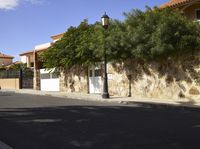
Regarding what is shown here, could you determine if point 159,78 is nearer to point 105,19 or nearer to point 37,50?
point 105,19

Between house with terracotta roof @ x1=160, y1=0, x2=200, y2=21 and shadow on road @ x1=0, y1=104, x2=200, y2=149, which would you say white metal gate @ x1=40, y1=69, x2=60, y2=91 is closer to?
house with terracotta roof @ x1=160, y1=0, x2=200, y2=21

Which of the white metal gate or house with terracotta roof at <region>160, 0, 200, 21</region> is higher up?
house with terracotta roof at <region>160, 0, 200, 21</region>

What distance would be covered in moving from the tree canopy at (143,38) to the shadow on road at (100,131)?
5850 millimetres

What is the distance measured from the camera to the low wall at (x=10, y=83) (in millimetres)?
37491

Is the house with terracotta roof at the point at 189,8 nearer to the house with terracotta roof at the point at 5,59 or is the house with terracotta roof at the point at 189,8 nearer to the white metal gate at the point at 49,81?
the white metal gate at the point at 49,81

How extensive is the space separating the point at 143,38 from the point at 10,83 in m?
24.5

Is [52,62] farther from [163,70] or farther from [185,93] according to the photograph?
[185,93]

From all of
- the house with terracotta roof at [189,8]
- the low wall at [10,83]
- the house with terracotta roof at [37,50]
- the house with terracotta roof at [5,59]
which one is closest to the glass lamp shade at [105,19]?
the house with terracotta roof at [189,8]

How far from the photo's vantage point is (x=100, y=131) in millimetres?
9203

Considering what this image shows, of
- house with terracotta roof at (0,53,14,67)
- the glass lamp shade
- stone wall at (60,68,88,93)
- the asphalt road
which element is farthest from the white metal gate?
house with terracotta roof at (0,53,14,67)

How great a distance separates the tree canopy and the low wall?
1532 cm

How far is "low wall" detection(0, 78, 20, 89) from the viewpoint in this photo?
37.5 meters

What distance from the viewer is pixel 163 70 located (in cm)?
1873

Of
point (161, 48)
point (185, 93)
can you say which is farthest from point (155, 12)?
point (185, 93)
